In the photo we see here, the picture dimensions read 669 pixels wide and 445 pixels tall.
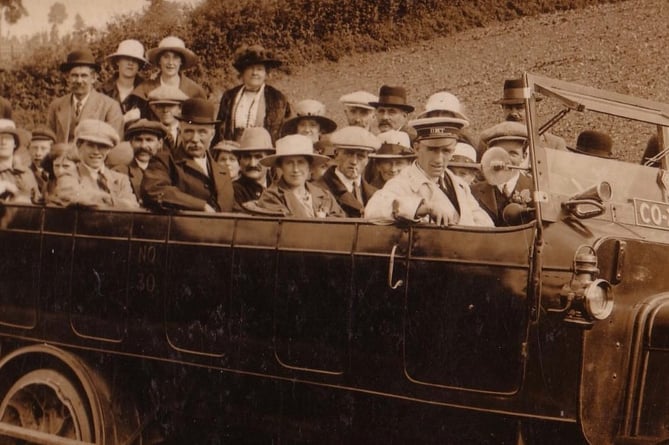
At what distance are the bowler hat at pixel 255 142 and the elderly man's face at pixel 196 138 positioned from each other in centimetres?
41

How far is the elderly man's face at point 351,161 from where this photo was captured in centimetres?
569

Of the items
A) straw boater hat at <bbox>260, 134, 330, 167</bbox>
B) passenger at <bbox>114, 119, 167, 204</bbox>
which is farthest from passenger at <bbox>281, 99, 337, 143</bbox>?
straw boater hat at <bbox>260, 134, 330, 167</bbox>

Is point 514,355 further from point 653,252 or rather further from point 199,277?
point 199,277

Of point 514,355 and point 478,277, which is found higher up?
point 478,277

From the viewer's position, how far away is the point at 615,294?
3098 mm

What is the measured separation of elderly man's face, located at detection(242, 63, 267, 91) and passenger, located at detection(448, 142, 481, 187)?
1.91 metres

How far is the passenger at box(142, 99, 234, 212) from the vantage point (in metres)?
4.26

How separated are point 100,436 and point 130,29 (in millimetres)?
5124

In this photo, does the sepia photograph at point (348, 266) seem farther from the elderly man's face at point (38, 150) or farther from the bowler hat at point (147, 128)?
the elderly man's face at point (38, 150)

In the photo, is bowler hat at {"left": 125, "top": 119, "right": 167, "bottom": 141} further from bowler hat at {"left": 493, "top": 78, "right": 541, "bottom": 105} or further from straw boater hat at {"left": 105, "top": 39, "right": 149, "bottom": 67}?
bowler hat at {"left": 493, "top": 78, "right": 541, "bottom": 105}

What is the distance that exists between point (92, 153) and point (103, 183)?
197mm

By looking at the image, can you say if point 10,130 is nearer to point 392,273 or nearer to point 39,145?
point 39,145

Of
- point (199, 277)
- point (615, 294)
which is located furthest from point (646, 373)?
point (199, 277)

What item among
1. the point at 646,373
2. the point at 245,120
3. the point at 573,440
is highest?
the point at 245,120
